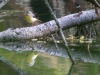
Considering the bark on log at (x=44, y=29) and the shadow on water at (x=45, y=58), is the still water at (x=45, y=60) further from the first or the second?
the bark on log at (x=44, y=29)

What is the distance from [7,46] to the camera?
18.2 ft

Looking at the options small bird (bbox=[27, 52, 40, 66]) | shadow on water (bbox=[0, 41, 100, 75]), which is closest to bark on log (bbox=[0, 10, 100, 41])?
shadow on water (bbox=[0, 41, 100, 75])

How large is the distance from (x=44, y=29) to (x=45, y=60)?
4.43 feet

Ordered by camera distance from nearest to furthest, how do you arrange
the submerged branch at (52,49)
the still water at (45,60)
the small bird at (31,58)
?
the still water at (45,60) < the small bird at (31,58) < the submerged branch at (52,49)

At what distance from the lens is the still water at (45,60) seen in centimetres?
401

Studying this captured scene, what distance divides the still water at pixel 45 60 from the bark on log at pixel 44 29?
5.4 inches

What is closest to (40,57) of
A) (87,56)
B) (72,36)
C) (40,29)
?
(87,56)

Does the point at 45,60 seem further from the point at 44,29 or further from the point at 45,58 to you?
the point at 44,29

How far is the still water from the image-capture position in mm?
4012

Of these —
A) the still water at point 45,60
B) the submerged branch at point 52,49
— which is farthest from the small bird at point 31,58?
the submerged branch at point 52,49

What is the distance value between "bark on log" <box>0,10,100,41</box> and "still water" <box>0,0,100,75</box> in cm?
14

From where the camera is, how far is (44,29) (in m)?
5.85

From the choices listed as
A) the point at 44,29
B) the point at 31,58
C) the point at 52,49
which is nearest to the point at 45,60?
the point at 31,58

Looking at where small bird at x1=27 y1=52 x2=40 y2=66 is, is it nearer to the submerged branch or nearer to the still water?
the still water
